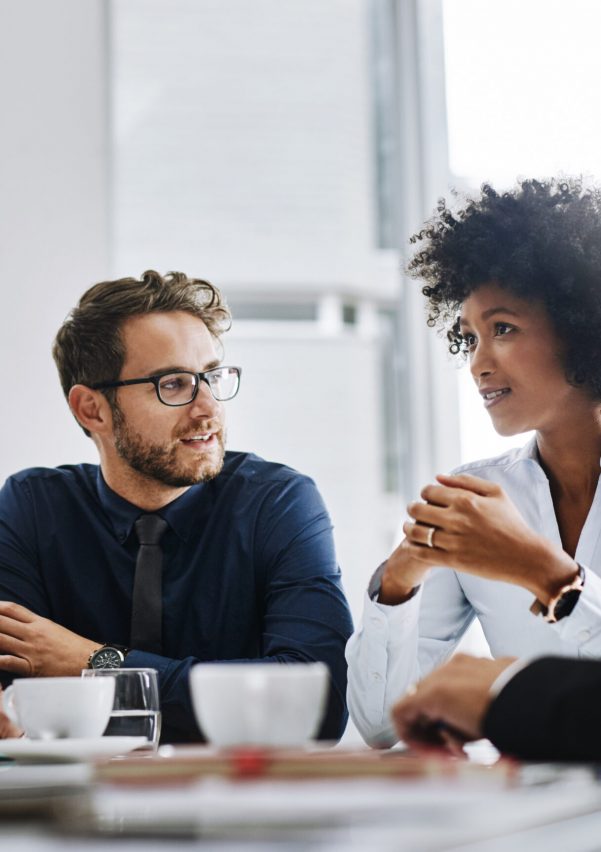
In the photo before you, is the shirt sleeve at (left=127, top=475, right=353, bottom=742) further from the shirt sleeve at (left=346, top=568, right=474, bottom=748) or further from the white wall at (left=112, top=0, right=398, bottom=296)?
the white wall at (left=112, top=0, right=398, bottom=296)

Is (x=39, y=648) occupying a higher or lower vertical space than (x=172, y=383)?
lower

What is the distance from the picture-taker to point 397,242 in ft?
11.5

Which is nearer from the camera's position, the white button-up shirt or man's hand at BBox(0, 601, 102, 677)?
the white button-up shirt

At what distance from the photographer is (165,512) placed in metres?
2.22

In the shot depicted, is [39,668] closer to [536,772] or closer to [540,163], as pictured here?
[536,772]

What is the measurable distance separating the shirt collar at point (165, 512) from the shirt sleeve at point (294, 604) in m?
0.15

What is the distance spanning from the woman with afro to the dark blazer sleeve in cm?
82

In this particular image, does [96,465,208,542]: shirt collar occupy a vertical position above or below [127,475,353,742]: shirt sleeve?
above

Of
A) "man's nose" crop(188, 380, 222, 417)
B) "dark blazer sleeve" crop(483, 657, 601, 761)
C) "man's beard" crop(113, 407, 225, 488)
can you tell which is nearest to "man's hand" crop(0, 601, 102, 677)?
"man's beard" crop(113, 407, 225, 488)

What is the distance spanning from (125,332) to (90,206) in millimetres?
930

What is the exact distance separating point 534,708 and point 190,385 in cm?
160

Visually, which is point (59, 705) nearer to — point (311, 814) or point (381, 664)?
point (311, 814)

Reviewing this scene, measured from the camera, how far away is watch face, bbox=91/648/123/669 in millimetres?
1900

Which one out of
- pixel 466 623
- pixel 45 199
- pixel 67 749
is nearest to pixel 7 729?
pixel 67 749
